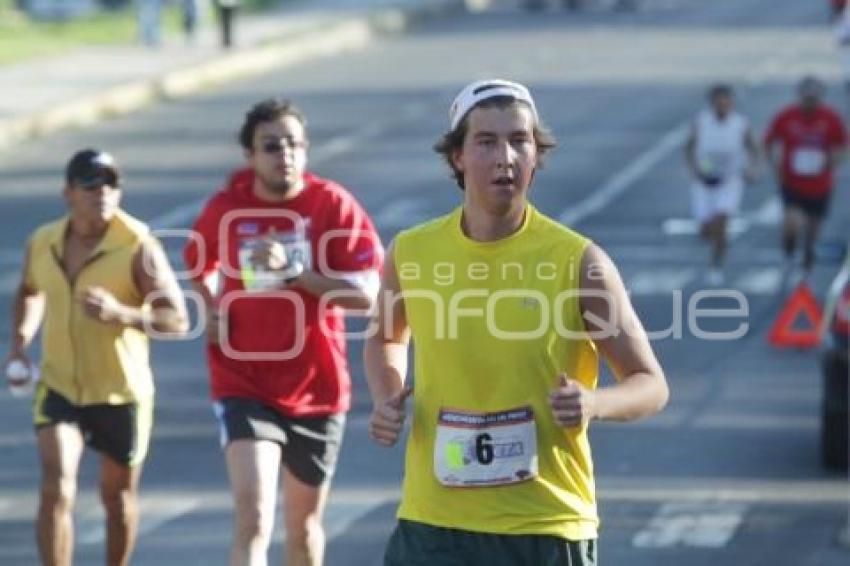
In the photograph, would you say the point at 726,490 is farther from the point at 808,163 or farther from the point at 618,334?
the point at 808,163

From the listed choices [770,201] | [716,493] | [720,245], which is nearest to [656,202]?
[770,201]

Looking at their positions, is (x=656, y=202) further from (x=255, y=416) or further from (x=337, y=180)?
(x=255, y=416)

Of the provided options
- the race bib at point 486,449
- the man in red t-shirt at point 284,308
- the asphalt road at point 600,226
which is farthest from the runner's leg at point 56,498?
the race bib at point 486,449

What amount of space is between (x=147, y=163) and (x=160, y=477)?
1785 centimetres

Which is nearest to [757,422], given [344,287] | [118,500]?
[118,500]

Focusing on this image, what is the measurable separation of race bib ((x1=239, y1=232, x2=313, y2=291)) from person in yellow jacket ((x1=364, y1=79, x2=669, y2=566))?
8.85 feet

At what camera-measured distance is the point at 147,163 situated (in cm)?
3303

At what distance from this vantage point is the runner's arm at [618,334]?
24.6 ft

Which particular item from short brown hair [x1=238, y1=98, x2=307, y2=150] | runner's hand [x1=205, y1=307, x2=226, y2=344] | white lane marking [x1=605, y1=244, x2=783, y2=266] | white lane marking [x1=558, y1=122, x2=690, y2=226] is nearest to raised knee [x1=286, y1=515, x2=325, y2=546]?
runner's hand [x1=205, y1=307, x2=226, y2=344]

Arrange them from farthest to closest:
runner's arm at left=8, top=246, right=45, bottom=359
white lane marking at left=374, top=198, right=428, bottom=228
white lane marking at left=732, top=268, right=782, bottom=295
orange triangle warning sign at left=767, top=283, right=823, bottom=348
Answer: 1. white lane marking at left=374, top=198, right=428, bottom=228
2. white lane marking at left=732, top=268, right=782, bottom=295
3. orange triangle warning sign at left=767, top=283, right=823, bottom=348
4. runner's arm at left=8, top=246, right=45, bottom=359

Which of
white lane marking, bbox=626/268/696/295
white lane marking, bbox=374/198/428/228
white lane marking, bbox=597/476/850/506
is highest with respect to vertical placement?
white lane marking, bbox=597/476/850/506

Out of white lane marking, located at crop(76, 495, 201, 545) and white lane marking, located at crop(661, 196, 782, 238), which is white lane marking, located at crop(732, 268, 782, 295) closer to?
white lane marking, located at crop(661, 196, 782, 238)

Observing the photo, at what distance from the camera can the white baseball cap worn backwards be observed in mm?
7605

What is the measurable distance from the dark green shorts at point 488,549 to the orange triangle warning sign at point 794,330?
1340 cm
